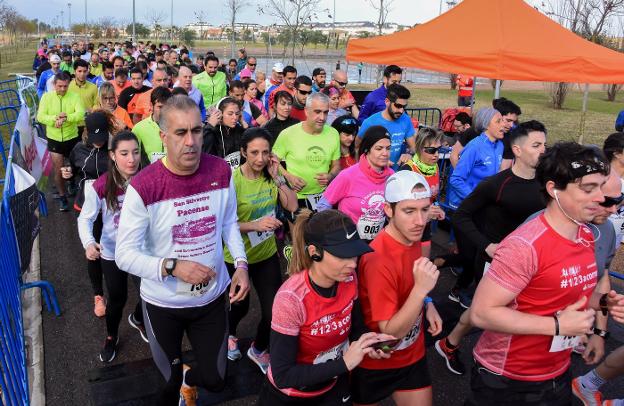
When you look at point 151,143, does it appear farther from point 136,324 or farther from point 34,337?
point 34,337

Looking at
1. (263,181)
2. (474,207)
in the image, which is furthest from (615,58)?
(263,181)

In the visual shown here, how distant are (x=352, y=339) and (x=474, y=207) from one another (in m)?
1.89

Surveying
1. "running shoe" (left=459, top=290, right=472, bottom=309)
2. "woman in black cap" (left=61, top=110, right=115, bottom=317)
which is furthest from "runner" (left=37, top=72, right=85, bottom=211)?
"running shoe" (left=459, top=290, right=472, bottom=309)

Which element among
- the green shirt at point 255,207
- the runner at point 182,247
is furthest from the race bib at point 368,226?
the runner at point 182,247

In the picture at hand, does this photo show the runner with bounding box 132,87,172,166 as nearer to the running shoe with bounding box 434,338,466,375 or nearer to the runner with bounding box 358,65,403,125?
the running shoe with bounding box 434,338,466,375

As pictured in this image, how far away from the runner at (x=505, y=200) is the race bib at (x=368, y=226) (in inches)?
25.2

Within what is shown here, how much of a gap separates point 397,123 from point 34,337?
15.2ft

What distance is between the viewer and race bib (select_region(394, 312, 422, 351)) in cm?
280

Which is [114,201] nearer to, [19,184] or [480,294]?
[19,184]

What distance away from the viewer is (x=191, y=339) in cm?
326

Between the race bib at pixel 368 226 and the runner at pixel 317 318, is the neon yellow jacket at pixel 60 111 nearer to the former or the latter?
the race bib at pixel 368 226

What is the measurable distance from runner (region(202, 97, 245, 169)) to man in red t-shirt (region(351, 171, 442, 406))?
304cm

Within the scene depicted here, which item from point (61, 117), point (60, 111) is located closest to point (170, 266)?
point (61, 117)

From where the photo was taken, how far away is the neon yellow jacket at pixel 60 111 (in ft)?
26.2
